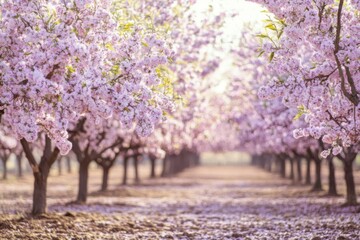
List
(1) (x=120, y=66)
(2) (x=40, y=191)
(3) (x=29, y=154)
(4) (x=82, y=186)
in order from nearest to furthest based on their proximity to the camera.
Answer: (1) (x=120, y=66)
(3) (x=29, y=154)
(2) (x=40, y=191)
(4) (x=82, y=186)

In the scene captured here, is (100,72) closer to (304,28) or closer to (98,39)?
(98,39)

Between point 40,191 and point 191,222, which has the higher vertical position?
point 40,191

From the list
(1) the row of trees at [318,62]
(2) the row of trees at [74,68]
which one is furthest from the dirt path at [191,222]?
(2) the row of trees at [74,68]

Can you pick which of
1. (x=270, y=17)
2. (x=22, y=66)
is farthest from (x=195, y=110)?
(x=22, y=66)

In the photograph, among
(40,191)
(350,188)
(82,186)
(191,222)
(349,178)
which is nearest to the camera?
(40,191)

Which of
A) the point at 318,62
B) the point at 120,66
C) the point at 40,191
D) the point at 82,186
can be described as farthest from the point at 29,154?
the point at 82,186

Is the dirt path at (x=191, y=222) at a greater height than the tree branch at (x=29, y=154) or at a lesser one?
lesser

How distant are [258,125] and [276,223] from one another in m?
14.4

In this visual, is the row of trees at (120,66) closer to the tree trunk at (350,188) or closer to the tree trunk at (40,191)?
the tree trunk at (40,191)

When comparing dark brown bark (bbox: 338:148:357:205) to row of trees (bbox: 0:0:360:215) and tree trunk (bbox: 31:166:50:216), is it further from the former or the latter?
tree trunk (bbox: 31:166:50:216)

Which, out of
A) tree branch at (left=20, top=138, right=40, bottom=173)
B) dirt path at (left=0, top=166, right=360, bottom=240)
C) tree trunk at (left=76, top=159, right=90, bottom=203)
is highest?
tree branch at (left=20, top=138, right=40, bottom=173)

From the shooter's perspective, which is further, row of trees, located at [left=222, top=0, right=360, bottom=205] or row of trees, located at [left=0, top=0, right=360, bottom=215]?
row of trees, located at [left=222, top=0, right=360, bottom=205]

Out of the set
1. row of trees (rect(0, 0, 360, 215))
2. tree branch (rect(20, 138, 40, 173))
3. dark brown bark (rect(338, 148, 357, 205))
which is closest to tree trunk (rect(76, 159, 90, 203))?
tree branch (rect(20, 138, 40, 173))

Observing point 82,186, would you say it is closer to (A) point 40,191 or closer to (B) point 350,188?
(A) point 40,191
